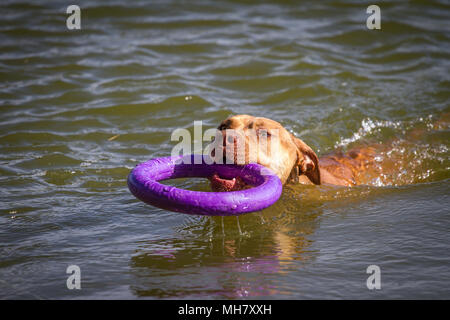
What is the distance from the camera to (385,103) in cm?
826

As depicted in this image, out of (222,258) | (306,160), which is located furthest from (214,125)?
(222,258)

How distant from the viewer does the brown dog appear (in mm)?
4844

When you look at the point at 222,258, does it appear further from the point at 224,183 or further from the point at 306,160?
the point at 306,160

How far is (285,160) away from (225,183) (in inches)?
28.7

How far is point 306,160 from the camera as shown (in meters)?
5.50

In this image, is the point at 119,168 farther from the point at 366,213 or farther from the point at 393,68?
the point at 393,68

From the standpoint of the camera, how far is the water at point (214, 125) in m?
3.94

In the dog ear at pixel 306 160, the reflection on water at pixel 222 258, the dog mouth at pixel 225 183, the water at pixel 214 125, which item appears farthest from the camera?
the dog ear at pixel 306 160

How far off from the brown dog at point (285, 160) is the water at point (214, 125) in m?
0.22
